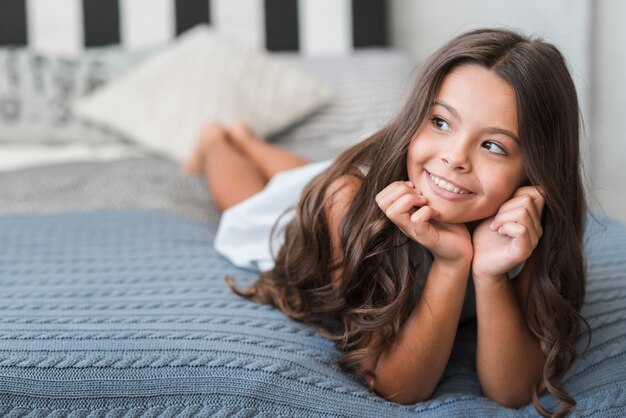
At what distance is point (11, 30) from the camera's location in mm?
2662

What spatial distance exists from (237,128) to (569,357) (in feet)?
3.69

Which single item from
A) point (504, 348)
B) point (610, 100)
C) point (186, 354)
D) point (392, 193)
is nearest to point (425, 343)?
point (504, 348)

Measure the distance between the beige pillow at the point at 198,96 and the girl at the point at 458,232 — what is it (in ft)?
3.51

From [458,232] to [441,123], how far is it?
0.46ft

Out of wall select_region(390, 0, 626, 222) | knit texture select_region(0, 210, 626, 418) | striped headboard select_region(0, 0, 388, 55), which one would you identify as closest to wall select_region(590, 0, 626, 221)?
wall select_region(390, 0, 626, 222)

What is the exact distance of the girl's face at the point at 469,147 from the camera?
3.04 feet

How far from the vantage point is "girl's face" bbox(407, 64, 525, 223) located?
3.04 ft

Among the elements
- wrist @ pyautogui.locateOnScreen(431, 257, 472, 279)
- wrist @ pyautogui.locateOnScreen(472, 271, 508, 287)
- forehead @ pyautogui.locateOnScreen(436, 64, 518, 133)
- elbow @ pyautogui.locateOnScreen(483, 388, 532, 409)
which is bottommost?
elbow @ pyautogui.locateOnScreen(483, 388, 532, 409)

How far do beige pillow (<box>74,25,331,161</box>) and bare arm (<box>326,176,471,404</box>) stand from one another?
3.98 ft

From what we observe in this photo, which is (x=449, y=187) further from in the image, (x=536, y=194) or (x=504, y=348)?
(x=504, y=348)

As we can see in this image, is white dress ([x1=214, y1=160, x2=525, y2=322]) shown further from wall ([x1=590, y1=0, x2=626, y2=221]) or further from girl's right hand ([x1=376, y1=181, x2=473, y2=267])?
wall ([x1=590, y1=0, x2=626, y2=221])

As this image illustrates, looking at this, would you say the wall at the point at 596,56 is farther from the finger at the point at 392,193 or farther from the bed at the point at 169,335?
the finger at the point at 392,193

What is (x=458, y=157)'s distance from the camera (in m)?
0.92

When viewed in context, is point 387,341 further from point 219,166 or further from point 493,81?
point 219,166
